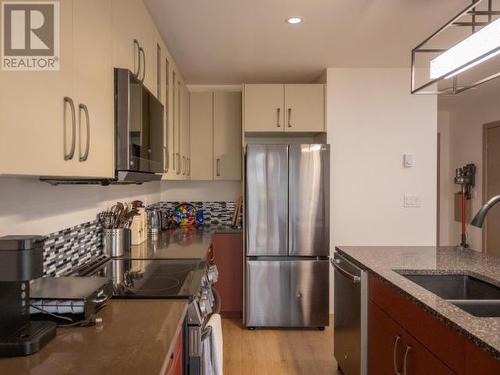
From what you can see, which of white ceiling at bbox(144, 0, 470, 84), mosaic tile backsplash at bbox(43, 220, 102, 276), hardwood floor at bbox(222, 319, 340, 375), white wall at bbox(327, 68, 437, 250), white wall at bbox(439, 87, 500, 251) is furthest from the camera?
white wall at bbox(439, 87, 500, 251)

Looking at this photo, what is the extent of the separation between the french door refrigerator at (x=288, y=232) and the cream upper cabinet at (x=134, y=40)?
1275 mm

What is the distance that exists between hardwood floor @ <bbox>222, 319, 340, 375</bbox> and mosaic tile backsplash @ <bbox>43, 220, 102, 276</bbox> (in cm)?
124

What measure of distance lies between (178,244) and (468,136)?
427 cm

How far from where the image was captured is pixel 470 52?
5.04ft

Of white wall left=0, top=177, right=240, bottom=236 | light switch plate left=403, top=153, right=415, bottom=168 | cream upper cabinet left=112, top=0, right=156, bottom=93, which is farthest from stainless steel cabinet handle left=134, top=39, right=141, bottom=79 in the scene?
light switch plate left=403, top=153, right=415, bottom=168

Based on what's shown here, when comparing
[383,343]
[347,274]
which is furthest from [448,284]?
[347,274]

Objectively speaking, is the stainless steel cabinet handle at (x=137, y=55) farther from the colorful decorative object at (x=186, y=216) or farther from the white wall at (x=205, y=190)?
the white wall at (x=205, y=190)

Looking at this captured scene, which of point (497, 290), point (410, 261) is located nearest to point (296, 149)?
point (410, 261)

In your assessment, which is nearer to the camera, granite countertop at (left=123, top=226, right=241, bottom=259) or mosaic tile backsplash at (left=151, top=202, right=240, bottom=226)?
granite countertop at (left=123, top=226, right=241, bottom=259)

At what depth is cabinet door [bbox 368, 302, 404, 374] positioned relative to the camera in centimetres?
A: 171

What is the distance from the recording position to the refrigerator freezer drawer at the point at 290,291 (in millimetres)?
3430

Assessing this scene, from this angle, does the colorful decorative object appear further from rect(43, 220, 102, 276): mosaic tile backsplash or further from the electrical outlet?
the electrical outlet

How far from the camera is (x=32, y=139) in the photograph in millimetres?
1027

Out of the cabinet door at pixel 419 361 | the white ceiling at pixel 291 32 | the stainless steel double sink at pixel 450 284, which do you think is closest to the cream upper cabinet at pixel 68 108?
the white ceiling at pixel 291 32
